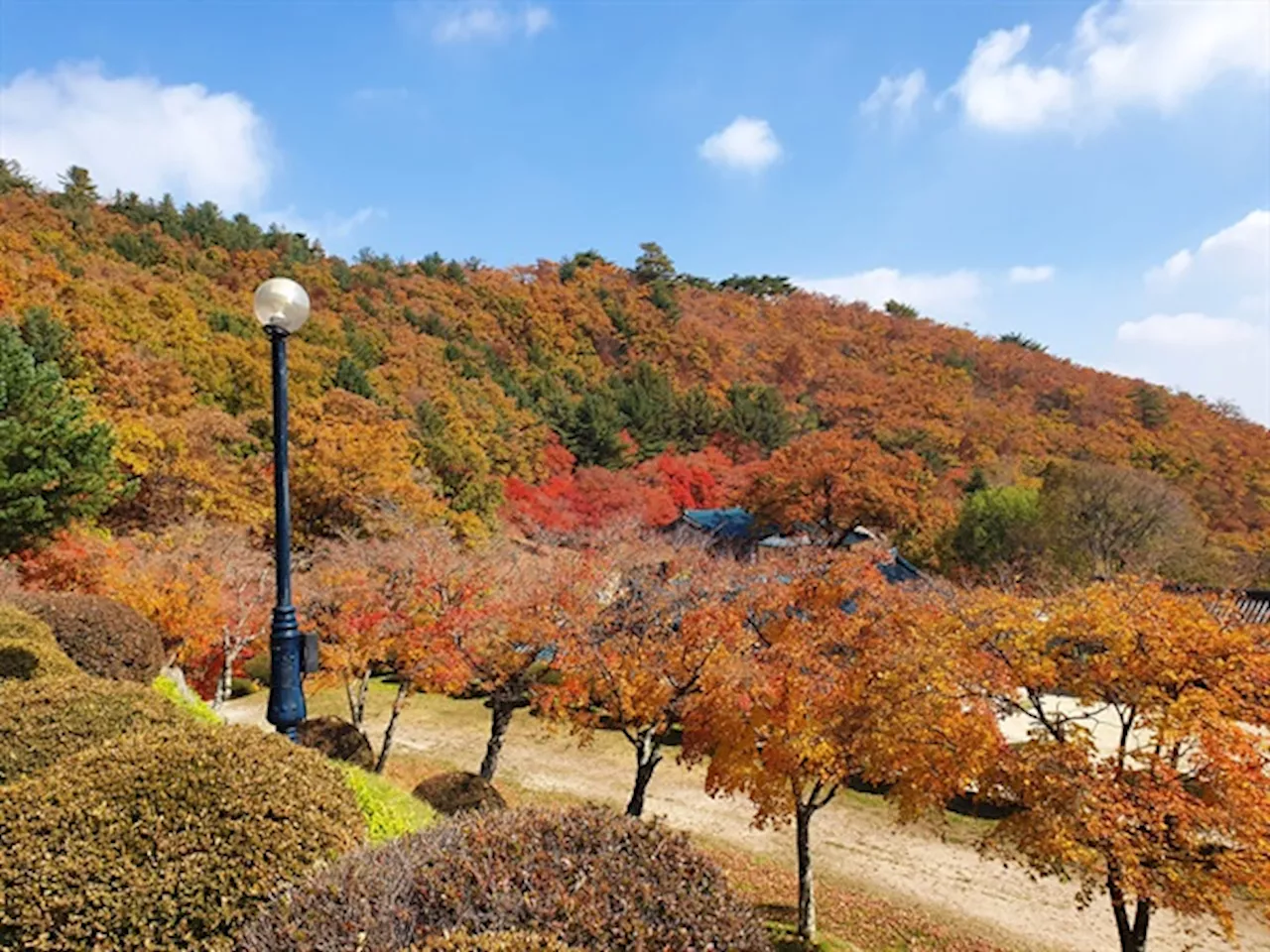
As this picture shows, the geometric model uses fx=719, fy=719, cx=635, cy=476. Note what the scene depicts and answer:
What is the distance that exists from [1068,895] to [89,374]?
95.6ft

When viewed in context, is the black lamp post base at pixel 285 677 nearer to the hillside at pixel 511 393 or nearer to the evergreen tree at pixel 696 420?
the hillside at pixel 511 393

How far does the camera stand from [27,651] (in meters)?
7.41

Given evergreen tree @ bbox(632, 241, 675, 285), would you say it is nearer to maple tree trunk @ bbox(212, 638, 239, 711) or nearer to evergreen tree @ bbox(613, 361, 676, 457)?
evergreen tree @ bbox(613, 361, 676, 457)

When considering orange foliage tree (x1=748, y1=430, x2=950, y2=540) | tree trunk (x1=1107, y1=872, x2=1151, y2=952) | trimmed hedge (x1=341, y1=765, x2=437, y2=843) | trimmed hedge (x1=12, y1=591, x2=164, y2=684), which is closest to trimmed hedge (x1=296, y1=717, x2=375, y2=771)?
trimmed hedge (x1=12, y1=591, x2=164, y2=684)

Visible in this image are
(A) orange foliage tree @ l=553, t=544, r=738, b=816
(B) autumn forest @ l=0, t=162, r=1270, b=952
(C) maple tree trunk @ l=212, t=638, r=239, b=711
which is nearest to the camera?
(B) autumn forest @ l=0, t=162, r=1270, b=952

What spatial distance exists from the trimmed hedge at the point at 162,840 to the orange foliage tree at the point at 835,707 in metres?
6.81

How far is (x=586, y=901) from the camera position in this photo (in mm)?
2902

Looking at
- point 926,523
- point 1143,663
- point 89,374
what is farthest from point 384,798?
point 926,523

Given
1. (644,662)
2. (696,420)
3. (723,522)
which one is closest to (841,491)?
(723,522)

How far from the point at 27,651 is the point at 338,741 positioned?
6198 millimetres

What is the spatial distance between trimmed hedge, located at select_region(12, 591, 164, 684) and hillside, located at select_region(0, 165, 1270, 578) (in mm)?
12203

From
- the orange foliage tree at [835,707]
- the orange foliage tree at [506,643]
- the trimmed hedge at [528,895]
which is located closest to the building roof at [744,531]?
the orange foliage tree at [835,707]

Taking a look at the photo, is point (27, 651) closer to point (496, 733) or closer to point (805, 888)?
point (496, 733)

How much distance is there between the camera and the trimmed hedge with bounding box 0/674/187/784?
500 centimetres
